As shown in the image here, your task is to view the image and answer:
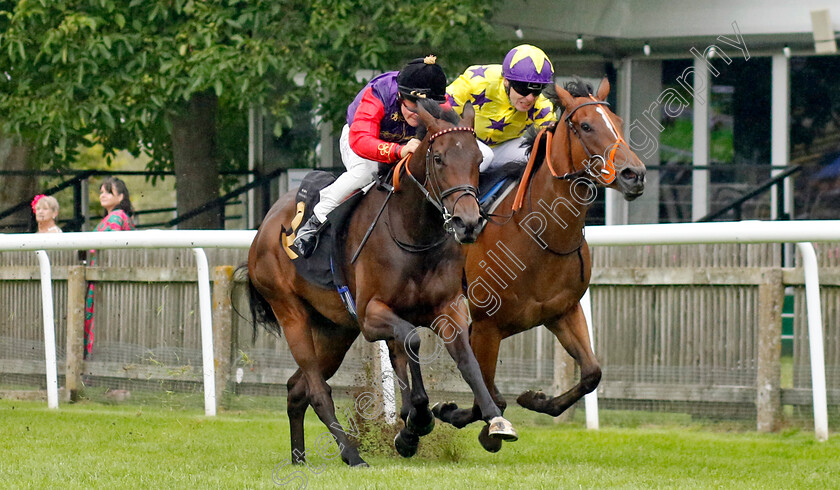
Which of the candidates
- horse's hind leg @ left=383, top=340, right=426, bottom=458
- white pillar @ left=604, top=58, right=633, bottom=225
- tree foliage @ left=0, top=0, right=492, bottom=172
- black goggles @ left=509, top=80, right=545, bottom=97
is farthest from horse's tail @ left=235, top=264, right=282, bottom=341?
white pillar @ left=604, top=58, right=633, bottom=225

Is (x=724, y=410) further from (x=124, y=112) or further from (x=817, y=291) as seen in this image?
(x=124, y=112)

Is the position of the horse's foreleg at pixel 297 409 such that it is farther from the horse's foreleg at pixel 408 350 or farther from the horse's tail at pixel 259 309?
the horse's foreleg at pixel 408 350

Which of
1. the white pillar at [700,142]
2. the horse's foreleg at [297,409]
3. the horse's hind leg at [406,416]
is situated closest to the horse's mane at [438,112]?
the horse's hind leg at [406,416]

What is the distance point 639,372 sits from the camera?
653 cm

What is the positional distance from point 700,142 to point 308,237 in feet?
24.1

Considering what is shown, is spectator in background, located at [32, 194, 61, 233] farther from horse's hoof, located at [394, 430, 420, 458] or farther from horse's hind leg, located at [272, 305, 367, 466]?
horse's hoof, located at [394, 430, 420, 458]

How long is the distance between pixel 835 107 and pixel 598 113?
755 cm

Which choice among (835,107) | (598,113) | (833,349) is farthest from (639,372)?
(835,107)

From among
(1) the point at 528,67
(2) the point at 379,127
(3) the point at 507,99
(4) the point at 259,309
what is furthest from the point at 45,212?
(1) the point at 528,67

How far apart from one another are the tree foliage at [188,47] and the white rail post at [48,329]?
2.09 metres

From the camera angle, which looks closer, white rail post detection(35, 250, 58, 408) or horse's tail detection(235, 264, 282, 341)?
horse's tail detection(235, 264, 282, 341)

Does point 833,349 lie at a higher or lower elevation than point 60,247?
lower

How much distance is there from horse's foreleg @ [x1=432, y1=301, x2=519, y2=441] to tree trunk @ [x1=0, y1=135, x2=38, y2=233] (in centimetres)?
818

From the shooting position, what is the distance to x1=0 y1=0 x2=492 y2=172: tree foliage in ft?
30.3
